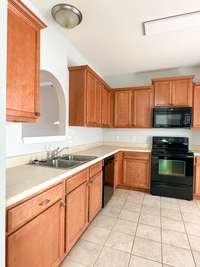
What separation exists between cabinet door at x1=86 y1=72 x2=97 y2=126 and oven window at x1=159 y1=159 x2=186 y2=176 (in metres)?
1.60

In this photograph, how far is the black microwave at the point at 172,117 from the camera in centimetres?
350

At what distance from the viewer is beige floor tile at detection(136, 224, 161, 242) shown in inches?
83.2

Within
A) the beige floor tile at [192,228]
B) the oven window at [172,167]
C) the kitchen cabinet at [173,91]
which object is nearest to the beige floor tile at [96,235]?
the beige floor tile at [192,228]

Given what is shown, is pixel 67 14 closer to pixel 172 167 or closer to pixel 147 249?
pixel 147 249

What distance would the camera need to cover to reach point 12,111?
4.28 feet

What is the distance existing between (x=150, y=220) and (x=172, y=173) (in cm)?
122

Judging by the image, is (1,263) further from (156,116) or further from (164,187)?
(156,116)

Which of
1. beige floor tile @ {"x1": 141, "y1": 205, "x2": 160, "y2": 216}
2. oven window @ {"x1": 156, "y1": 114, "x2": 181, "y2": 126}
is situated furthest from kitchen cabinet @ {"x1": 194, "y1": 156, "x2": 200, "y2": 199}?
beige floor tile @ {"x1": 141, "y1": 205, "x2": 160, "y2": 216}

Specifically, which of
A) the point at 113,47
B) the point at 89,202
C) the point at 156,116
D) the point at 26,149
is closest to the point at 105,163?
the point at 89,202

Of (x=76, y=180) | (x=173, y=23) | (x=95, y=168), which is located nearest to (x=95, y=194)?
(x=95, y=168)

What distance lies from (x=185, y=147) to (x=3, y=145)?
12.3 ft

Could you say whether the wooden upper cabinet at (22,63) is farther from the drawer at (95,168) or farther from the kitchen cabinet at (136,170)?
the kitchen cabinet at (136,170)

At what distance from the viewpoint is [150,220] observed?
251cm

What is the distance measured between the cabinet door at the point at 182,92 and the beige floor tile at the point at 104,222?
2.59m
